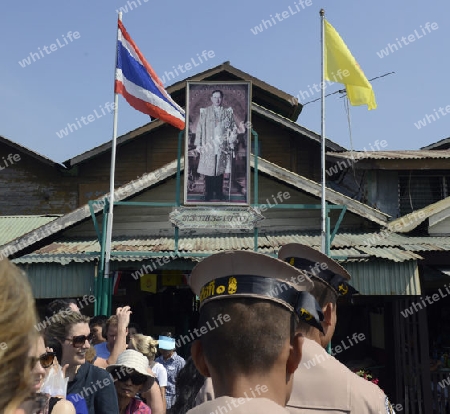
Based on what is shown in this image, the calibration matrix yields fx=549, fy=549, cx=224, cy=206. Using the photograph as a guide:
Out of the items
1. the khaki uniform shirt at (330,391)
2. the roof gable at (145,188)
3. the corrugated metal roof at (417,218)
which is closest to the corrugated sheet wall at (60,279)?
the roof gable at (145,188)

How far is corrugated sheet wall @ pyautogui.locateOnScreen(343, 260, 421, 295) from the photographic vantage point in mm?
9391

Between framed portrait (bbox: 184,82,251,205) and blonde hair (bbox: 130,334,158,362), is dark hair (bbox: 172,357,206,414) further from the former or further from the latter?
framed portrait (bbox: 184,82,251,205)

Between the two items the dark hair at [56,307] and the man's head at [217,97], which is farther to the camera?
the man's head at [217,97]

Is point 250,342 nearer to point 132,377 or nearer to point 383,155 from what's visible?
point 132,377

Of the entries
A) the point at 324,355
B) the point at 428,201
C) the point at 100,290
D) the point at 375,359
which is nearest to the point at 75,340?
the point at 324,355

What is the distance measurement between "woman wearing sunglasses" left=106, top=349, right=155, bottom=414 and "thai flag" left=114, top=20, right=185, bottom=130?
21.9 feet

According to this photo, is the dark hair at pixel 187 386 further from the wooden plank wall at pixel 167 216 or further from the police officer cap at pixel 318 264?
the wooden plank wall at pixel 167 216

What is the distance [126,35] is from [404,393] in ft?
28.7

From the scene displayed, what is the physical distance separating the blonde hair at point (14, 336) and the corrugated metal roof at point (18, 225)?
1316 cm

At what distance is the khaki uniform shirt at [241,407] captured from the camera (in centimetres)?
157

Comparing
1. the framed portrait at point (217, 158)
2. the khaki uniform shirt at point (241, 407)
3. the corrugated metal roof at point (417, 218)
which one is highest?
the framed portrait at point (217, 158)

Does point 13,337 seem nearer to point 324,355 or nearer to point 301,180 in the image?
point 324,355

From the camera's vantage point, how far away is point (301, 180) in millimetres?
11625

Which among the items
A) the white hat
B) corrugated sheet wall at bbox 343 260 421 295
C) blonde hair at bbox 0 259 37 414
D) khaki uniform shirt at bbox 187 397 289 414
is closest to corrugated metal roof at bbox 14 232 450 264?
corrugated sheet wall at bbox 343 260 421 295
